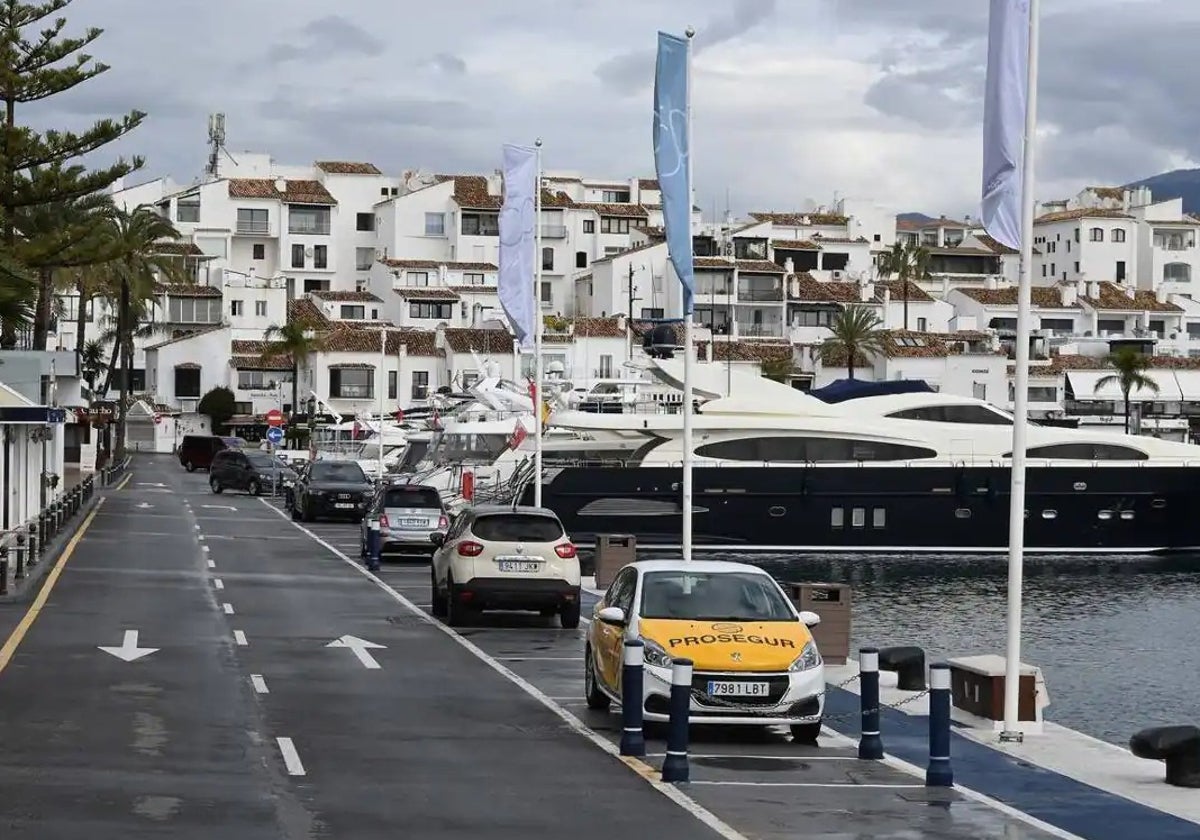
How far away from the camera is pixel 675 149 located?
31.1m

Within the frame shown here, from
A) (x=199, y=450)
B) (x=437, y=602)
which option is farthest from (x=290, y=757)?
(x=199, y=450)

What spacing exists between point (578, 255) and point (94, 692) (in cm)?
13485

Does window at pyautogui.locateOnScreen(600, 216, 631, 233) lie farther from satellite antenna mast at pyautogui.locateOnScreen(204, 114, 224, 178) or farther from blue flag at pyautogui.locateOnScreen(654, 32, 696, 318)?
blue flag at pyautogui.locateOnScreen(654, 32, 696, 318)

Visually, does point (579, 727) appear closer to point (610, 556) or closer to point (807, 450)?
point (610, 556)

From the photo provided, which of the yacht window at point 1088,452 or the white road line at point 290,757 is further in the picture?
the yacht window at point 1088,452

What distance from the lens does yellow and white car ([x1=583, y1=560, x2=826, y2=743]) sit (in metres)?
18.3

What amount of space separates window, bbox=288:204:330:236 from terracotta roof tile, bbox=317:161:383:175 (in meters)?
6.61

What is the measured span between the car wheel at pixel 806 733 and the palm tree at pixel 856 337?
341ft

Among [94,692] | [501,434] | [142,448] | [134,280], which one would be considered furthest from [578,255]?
[94,692]

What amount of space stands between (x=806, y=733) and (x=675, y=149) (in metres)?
14.0

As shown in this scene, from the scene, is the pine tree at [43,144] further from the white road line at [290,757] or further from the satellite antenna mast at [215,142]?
the satellite antenna mast at [215,142]

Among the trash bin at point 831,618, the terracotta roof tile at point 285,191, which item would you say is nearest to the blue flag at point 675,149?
the trash bin at point 831,618

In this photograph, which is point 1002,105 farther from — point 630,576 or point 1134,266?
point 1134,266

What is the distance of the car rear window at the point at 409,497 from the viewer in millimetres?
45812
